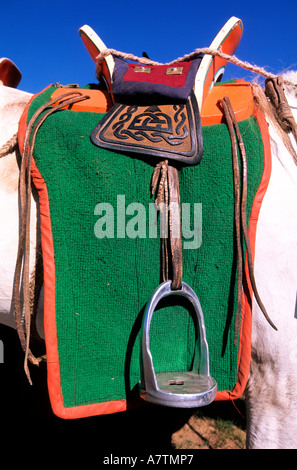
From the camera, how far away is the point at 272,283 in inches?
33.1

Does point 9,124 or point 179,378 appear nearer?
point 179,378

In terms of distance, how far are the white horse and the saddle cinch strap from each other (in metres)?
0.20

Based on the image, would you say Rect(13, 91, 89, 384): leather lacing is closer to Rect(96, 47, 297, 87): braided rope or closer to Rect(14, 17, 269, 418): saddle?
Rect(14, 17, 269, 418): saddle

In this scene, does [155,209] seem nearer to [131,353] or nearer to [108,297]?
[108,297]

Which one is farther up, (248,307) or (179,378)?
(248,307)

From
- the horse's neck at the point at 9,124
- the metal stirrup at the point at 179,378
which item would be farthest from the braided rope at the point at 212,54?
the metal stirrup at the point at 179,378

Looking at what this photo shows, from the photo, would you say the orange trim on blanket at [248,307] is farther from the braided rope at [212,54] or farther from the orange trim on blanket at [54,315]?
the braided rope at [212,54]

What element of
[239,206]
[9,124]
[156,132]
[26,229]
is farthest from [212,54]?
[26,229]

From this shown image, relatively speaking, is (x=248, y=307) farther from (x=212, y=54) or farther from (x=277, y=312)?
(x=212, y=54)

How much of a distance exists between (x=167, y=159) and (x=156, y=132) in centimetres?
8

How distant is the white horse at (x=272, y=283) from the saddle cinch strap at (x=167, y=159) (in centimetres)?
20

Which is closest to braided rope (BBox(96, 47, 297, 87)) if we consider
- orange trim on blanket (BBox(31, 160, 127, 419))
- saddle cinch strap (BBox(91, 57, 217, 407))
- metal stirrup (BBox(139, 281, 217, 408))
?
saddle cinch strap (BBox(91, 57, 217, 407))

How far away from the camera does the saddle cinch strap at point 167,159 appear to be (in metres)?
0.75
